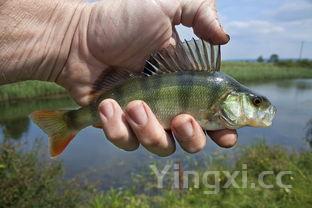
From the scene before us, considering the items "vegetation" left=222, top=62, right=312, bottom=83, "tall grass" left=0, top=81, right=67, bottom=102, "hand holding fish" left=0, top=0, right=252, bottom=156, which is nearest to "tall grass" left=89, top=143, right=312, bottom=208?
"hand holding fish" left=0, top=0, right=252, bottom=156

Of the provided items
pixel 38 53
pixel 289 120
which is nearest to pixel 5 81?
pixel 38 53

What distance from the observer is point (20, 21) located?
3232mm

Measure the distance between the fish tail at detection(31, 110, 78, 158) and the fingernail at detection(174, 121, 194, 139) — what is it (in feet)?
2.54

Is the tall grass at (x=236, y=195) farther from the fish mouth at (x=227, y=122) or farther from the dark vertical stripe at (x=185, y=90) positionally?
the dark vertical stripe at (x=185, y=90)

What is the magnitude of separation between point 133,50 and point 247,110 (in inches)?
41.4

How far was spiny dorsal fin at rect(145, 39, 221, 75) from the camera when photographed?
9.04ft

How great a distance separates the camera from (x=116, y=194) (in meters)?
7.75

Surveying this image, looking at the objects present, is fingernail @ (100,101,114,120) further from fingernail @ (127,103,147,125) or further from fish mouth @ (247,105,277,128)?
fish mouth @ (247,105,277,128)

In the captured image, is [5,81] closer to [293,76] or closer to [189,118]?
[189,118]

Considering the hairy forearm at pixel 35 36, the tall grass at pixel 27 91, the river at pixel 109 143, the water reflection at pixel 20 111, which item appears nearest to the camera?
the hairy forearm at pixel 35 36

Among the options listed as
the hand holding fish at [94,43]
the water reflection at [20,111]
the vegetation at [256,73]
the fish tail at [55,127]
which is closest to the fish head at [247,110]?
the hand holding fish at [94,43]

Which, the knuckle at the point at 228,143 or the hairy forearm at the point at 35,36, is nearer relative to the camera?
the knuckle at the point at 228,143

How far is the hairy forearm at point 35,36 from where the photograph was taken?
3.21m

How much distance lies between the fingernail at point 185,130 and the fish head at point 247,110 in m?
0.23
